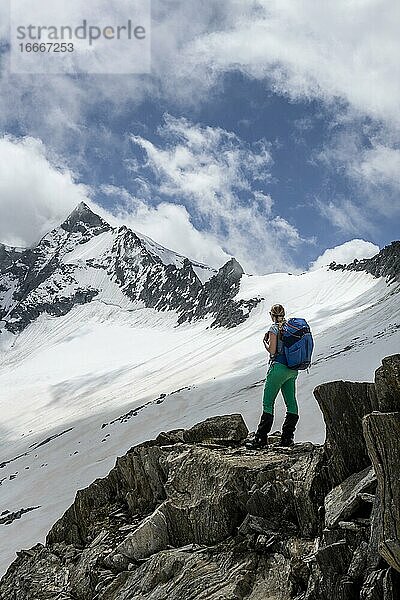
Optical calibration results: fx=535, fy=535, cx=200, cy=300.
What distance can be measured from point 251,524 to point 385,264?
104793 millimetres

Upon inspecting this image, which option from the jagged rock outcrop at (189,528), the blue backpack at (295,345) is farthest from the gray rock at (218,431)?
the blue backpack at (295,345)

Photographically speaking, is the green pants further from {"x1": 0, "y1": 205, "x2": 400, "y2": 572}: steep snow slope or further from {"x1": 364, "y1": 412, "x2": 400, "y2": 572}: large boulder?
{"x1": 0, "y1": 205, "x2": 400, "y2": 572}: steep snow slope

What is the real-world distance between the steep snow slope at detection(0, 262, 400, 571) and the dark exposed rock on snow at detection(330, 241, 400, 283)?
88.7 inches

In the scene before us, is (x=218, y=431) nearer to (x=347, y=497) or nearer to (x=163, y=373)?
(x=347, y=497)

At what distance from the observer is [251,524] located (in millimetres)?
7488

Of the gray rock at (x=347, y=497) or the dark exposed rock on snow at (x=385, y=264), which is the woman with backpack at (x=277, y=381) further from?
the dark exposed rock on snow at (x=385, y=264)

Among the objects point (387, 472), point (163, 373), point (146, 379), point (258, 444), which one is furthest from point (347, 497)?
point (146, 379)

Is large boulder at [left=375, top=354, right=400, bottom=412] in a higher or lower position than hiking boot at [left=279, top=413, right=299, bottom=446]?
higher

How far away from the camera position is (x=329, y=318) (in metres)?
92.6

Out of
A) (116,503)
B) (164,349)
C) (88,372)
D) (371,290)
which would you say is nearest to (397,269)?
(371,290)

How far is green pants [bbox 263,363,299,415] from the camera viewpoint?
33.2 ft

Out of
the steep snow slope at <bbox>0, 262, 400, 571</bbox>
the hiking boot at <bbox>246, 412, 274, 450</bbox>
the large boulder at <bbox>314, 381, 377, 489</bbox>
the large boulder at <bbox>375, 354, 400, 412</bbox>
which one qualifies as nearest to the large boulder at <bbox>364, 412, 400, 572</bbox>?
the large boulder at <bbox>375, 354, 400, 412</bbox>

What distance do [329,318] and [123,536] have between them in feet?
284

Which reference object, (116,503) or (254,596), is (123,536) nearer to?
(116,503)
